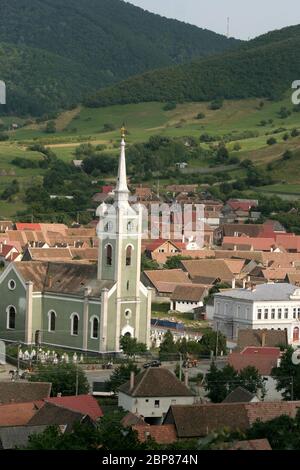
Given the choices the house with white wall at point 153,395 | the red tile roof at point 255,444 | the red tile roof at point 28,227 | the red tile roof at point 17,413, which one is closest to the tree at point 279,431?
the red tile roof at point 255,444

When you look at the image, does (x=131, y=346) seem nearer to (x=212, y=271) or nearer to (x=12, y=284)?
(x=12, y=284)

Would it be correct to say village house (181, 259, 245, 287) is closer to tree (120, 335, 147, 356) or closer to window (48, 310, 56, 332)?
window (48, 310, 56, 332)

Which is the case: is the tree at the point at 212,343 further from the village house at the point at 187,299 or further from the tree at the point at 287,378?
the village house at the point at 187,299

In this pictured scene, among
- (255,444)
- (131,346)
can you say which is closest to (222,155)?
(131,346)

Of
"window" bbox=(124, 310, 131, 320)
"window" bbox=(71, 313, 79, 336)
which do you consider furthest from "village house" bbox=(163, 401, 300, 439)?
"window" bbox=(71, 313, 79, 336)
